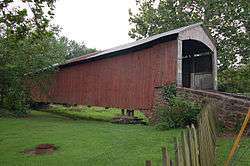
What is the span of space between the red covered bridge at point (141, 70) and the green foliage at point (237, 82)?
384 cm

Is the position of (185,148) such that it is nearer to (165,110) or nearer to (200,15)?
(165,110)

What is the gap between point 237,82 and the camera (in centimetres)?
2712

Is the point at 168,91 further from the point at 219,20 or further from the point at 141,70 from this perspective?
the point at 219,20

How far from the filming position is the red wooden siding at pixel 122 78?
796 inches

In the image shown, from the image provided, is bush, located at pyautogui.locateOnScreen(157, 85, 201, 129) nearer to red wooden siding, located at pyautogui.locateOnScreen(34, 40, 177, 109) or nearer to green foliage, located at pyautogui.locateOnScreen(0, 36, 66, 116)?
red wooden siding, located at pyautogui.locateOnScreen(34, 40, 177, 109)

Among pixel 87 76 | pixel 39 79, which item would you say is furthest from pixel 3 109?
pixel 87 76

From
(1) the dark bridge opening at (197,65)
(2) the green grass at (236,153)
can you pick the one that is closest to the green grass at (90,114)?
(1) the dark bridge opening at (197,65)

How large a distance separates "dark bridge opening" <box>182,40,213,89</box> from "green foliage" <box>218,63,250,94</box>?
3.89 m

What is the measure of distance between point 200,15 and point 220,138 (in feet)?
70.8

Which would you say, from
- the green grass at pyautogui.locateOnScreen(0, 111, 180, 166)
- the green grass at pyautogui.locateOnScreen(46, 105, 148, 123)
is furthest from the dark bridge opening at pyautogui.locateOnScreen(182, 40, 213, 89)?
the green grass at pyautogui.locateOnScreen(0, 111, 180, 166)

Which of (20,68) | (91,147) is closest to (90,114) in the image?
(20,68)

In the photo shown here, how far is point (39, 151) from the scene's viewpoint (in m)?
11.2

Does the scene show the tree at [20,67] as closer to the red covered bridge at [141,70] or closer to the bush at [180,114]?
the red covered bridge at [141,70]

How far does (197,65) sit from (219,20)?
28.0 feet
